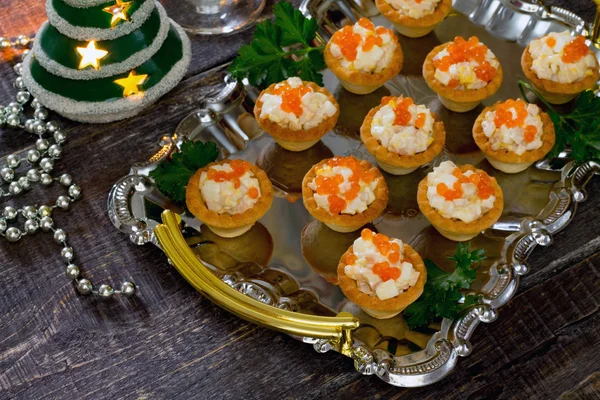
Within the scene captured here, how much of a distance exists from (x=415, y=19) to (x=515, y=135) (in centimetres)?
75

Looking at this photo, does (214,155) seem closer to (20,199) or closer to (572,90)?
(20,199)

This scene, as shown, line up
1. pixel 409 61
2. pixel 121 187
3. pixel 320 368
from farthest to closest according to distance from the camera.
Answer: pixel 409 61 → pixel 121 187 → pixel 320 368

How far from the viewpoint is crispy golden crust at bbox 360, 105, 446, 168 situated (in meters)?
3.09

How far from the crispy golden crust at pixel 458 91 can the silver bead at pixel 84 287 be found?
1.58 metres

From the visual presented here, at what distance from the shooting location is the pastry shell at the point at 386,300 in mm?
2662

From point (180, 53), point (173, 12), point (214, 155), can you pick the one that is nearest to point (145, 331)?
point (214, 155)

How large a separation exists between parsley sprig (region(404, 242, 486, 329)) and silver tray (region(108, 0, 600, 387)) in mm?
49

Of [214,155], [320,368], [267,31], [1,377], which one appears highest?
[267,31]

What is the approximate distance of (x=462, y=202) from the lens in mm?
2893

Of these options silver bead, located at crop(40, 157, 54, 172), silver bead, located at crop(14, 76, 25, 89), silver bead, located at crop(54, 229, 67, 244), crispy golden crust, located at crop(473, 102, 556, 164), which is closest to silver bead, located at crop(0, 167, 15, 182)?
silver bead, located at crop(40, 157, 54, 172)

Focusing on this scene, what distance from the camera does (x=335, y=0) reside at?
366 centimetres

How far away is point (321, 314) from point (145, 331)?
624 mm

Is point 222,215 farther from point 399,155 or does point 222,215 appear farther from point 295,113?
point 399,155

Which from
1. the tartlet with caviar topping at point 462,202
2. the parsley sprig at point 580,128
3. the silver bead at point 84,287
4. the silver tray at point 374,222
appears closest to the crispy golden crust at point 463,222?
the tartlet with caviar topping at point 462,202
